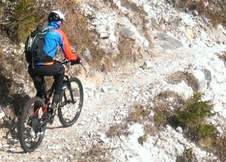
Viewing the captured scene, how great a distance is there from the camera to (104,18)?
39.2 feet

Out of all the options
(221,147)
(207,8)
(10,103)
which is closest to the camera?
(10,103)

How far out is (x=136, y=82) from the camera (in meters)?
10.9

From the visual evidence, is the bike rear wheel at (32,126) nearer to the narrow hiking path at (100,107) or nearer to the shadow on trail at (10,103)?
the narrow hiking path at (100,107)

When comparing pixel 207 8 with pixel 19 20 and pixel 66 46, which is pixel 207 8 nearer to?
pixel 19 20

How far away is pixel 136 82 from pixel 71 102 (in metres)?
2.95

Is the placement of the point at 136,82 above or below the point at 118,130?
above

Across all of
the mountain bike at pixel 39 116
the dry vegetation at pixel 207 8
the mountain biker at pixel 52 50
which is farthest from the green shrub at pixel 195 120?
the dry vegetation at pixel 207 8

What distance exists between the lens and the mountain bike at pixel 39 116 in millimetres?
6911

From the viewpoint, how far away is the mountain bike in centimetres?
691

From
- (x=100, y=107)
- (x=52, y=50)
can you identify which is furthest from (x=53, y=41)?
(x=100, y=107)

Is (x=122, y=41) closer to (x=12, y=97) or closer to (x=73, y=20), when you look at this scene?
(x=73, y=20)

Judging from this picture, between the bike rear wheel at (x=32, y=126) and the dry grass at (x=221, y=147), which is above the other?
the dry grass at (x=221, y=147)

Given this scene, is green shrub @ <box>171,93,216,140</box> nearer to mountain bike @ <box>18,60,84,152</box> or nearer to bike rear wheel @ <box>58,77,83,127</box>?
bike rear wheel @ <box>58,77,83,127</box>

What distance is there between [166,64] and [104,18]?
Result: 2816mm
